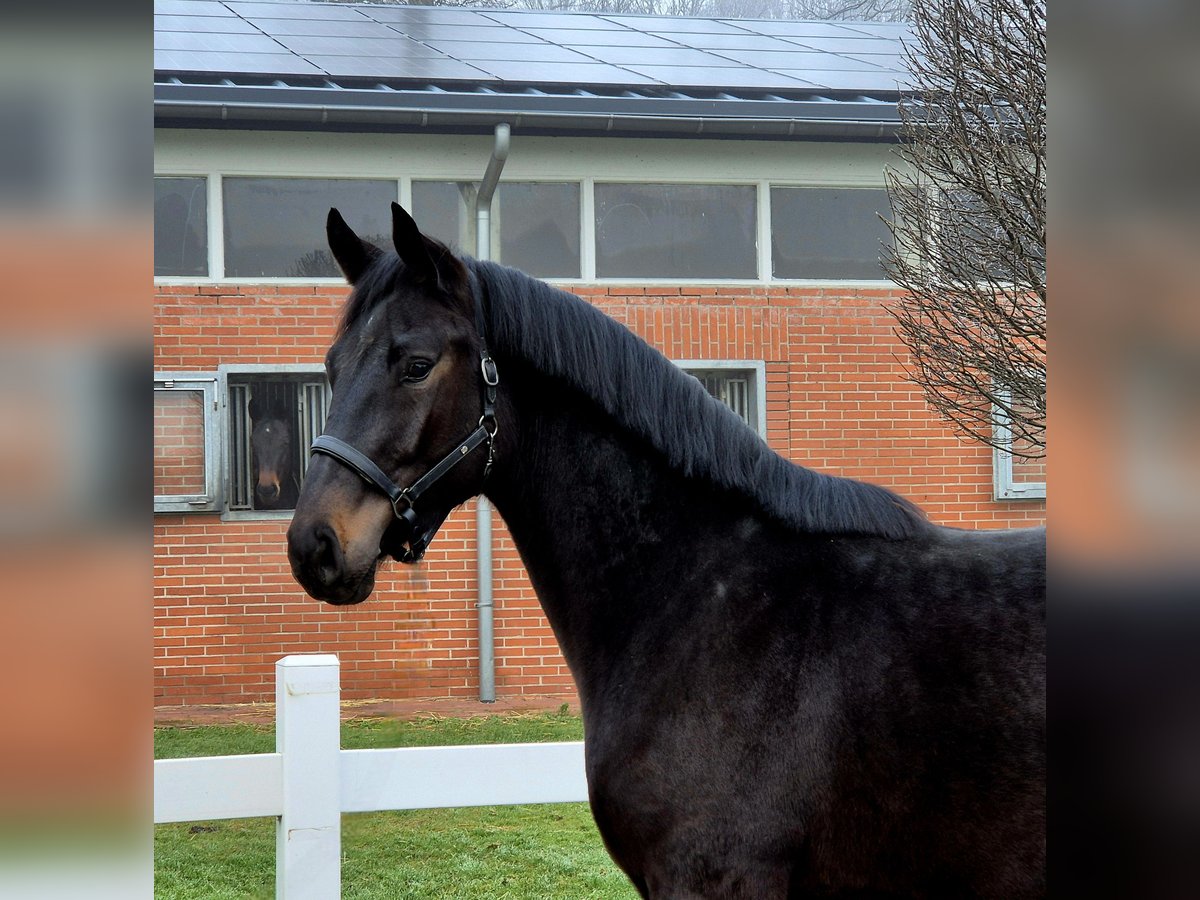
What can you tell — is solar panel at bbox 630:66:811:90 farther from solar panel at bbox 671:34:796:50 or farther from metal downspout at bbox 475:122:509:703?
metal downspout at bbox 475:122:509:703

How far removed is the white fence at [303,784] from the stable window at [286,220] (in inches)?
228

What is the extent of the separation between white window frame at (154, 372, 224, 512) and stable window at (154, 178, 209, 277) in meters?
0.86

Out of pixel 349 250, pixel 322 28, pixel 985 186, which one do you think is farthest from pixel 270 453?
pixel 349 250

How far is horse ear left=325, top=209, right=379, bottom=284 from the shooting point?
8.12 ft

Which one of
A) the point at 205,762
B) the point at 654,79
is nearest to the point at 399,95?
the point at 654,79

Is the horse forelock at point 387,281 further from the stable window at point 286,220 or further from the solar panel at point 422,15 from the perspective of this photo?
the solar panel at point 422,15

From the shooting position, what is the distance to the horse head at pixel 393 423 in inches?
85.7

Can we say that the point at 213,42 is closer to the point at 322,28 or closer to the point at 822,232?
the point at 322,28

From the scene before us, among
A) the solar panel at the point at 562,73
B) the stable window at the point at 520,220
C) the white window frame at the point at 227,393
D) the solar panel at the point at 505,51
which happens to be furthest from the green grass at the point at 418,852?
the solar panel at the point at 505,51

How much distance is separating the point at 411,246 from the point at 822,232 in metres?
7.50

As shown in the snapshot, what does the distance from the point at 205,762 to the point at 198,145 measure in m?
6.54

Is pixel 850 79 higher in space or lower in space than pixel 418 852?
higher

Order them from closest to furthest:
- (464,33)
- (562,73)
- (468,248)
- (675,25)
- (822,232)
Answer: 1. (468,248)
2. (822,232)
3. (562,73)
4. (464,33)
5. (675,25)

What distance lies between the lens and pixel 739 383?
9.17m
